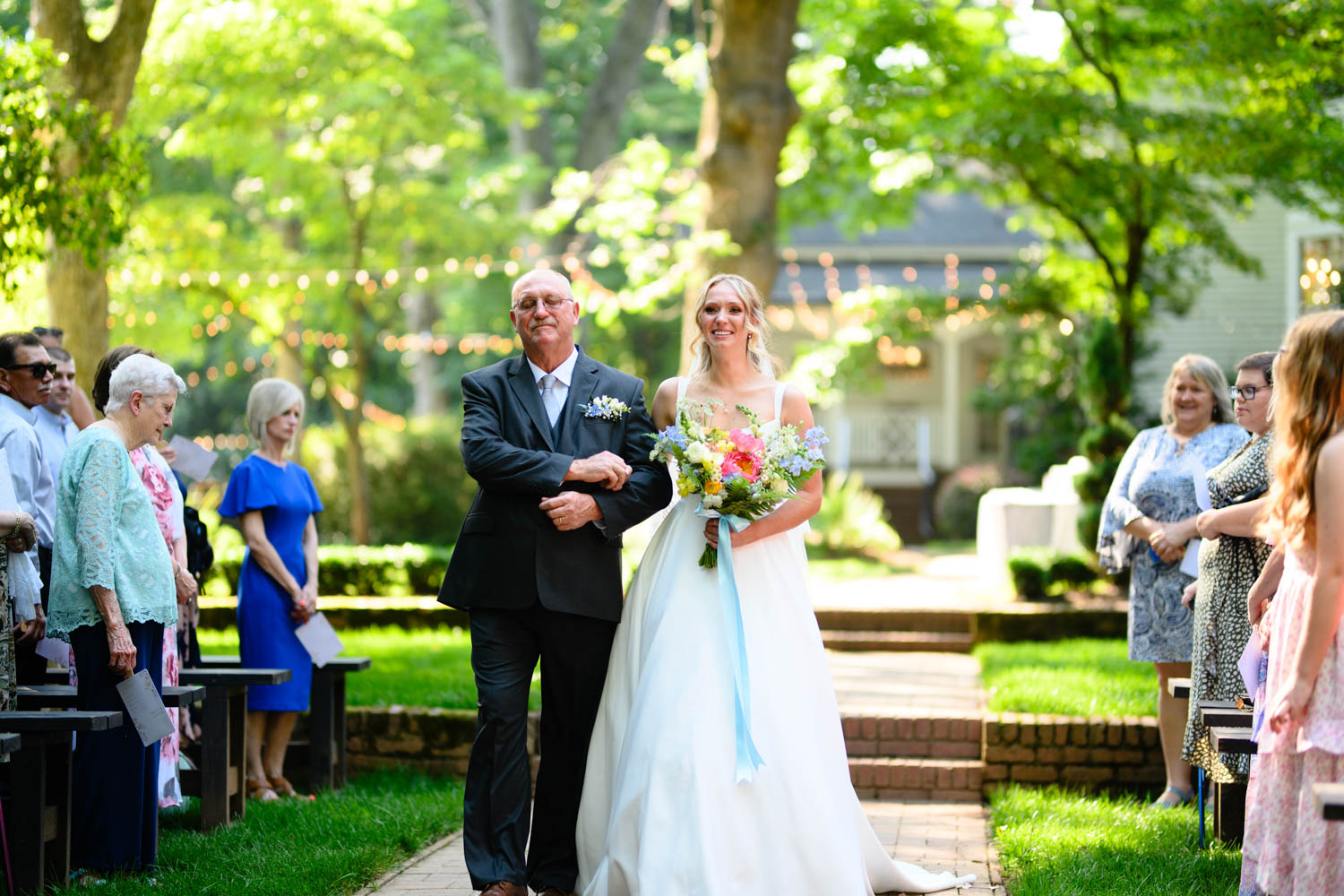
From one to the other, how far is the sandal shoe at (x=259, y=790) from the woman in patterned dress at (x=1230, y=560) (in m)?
4.32

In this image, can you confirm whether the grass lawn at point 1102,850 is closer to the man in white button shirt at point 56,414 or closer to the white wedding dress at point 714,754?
the white wedding dress at point 714,754

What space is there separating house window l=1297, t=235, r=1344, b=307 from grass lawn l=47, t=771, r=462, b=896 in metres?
13.5

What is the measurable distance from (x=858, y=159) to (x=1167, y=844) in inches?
438

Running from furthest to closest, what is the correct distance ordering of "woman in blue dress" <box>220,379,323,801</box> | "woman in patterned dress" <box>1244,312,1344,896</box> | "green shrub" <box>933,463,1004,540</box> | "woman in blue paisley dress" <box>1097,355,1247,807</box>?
"green shrub" <box>933,463,1004,540</box>
"woman in blue dress" <box>220,379,323,801</box>
"woman in blue paisley dress" <box>1097,355,1247,807</box>
"woman in patterned dress" <box>1244,312,1344,896</box>

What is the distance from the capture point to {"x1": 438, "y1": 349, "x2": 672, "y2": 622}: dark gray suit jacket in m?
5.03

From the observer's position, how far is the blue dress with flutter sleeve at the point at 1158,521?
6777 mm

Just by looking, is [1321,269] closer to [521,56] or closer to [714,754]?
[521,56]

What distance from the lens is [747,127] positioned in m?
12.8

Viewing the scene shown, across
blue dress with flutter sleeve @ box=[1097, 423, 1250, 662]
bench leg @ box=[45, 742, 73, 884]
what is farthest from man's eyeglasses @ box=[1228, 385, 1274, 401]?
bench leg @ box=[45, 742, 73, 884]

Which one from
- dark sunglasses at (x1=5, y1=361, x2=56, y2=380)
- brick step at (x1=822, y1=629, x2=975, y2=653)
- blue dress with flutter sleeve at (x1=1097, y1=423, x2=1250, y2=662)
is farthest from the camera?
brick step at (x1=822, y1=629, x2=975, y2=653)

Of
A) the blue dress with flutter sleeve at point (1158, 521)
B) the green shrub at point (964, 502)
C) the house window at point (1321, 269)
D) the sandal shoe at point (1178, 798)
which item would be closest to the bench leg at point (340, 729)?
the blue dress with flutter sleeve at point (1158, 521)

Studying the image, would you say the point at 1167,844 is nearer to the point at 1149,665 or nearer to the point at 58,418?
the point at 1149,665

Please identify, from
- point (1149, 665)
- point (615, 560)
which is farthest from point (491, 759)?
point (1149, 665)

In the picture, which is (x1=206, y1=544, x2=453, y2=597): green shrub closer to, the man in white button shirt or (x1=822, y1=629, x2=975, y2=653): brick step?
(x1=822, y1=629, x2=975, y2=653): brick step
